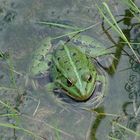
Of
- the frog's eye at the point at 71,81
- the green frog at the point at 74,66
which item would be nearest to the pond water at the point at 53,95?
the green frog at the point at 74,66

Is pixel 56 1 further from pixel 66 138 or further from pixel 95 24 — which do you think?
pixel 66 138

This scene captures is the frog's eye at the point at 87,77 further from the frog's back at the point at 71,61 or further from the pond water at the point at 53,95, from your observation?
the pond water at the point at 53,95

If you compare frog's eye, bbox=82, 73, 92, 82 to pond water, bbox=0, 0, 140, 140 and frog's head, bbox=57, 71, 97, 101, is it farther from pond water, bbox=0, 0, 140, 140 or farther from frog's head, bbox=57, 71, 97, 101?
pond water, bbox=0, 0, 140, 140

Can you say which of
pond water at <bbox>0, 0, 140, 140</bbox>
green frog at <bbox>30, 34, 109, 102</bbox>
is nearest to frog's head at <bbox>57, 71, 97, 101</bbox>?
green frog at <bbox>30, 34, 109, 102</bbox>

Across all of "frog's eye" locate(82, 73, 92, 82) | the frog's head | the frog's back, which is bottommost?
the frog's head

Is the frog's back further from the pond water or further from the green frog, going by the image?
the pond water

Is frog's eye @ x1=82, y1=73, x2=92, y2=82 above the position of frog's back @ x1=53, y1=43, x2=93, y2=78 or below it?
below
